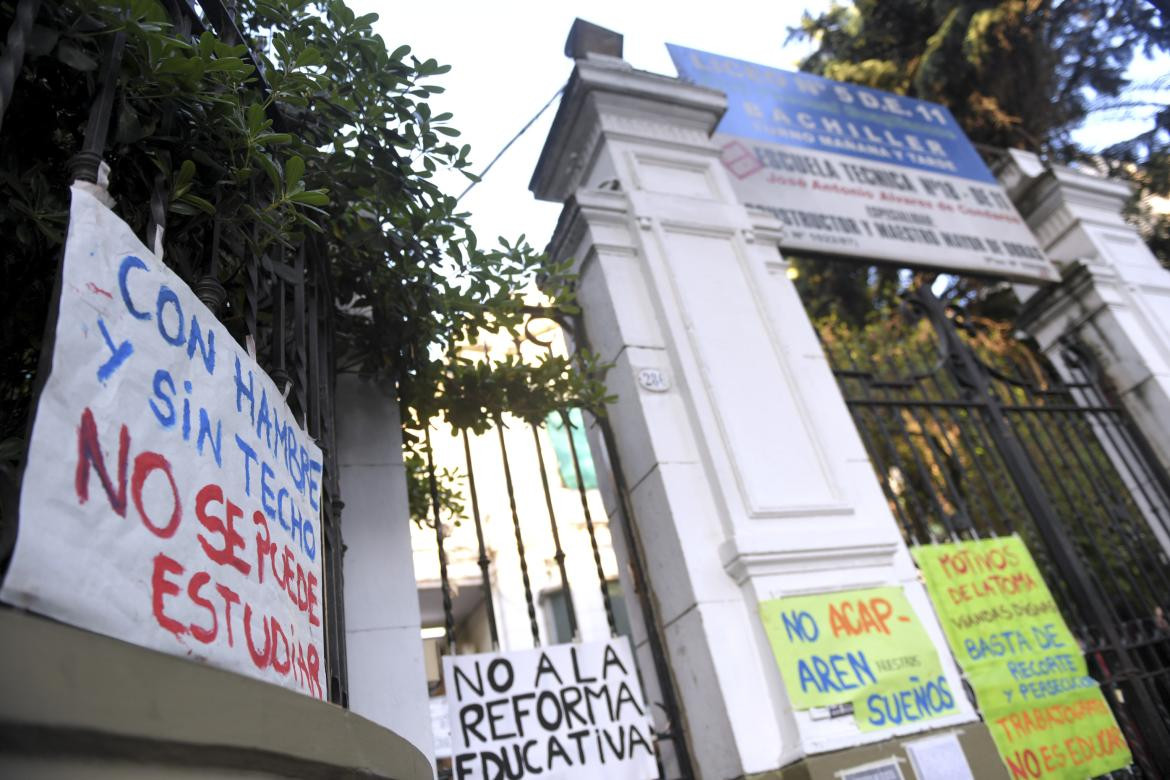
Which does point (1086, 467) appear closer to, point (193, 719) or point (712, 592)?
point (712, 592)

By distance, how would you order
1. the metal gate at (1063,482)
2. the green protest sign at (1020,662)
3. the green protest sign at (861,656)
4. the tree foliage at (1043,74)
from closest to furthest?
the green protest sign at (861,656) → the green protest sign at (1020,662) → the metal gate at (1063,482) → the tree foliage at (1043,74)

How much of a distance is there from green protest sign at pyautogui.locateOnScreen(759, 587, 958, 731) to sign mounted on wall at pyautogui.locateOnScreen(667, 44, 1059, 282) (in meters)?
2.76

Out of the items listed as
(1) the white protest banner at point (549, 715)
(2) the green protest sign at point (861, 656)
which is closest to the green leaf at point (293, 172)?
(1) the white protest banner at point (549, 715)

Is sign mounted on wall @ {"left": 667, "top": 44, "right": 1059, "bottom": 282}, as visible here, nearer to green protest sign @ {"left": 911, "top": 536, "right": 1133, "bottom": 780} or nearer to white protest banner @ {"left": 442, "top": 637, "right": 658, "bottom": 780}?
green protest sign @ {"left": 911, "top": 536, "right": 1133, "bottom": 780}

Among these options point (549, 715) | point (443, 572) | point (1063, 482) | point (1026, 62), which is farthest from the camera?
point (1026, 62)

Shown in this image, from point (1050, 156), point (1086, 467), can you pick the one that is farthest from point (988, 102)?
point (1086, 467)

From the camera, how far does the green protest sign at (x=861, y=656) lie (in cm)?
330

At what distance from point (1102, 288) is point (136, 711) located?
754 centimetres

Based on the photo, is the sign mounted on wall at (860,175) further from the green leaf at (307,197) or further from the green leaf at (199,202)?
the green leaf at (199,202)

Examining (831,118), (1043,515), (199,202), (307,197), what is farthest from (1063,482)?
(199,202)

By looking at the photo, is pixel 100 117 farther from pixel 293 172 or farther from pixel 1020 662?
pixel 1020 662

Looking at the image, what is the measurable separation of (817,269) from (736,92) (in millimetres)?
6135

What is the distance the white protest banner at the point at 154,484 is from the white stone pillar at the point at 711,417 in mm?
2103

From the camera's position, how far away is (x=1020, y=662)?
13.6ft
